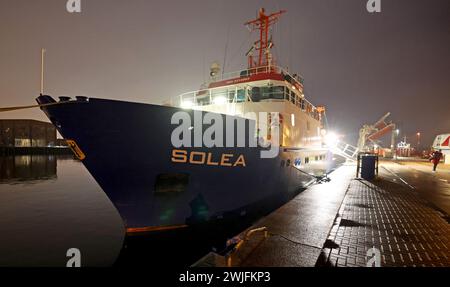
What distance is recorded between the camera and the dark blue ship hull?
5.18 metres

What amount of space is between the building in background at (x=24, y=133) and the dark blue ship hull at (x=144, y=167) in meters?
99.2

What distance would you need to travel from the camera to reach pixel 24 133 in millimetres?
79500

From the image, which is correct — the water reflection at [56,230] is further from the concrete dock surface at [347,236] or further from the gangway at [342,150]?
the gangway at [342,150]

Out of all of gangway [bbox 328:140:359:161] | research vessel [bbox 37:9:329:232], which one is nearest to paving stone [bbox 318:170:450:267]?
research vessel [bbox 37:9:329:232]

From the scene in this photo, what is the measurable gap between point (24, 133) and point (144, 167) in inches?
4055

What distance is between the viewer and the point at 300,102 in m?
13.5

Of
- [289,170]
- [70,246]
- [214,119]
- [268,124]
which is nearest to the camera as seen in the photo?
[214,119]

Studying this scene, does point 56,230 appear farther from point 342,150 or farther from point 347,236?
point 342,150

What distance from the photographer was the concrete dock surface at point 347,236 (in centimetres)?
383

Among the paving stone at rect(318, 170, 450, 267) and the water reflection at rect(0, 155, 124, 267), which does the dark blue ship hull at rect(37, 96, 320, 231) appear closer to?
the water reflection at rect(0, 155, 124, 267)

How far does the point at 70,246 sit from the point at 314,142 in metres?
15.4

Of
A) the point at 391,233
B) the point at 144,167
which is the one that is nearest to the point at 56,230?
the point at 144,167
